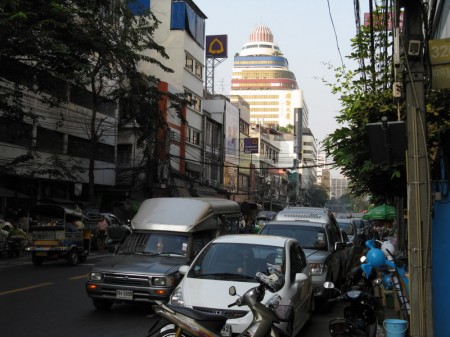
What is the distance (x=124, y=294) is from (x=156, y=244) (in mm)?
1835

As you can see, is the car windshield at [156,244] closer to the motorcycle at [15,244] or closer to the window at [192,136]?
the motorcycle at [15,244]

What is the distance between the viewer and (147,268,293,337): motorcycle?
5.17 meters

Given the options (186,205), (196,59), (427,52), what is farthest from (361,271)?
(196,59)

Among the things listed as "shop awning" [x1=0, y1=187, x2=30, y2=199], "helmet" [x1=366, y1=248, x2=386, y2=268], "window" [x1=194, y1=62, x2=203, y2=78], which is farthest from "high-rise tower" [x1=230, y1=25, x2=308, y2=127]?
"helmet" [x1=366, y1=248, x2=386, y2=268]

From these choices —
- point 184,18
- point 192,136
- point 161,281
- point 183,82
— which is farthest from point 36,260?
point 184,18

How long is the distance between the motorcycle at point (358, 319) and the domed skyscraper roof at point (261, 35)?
186 meters

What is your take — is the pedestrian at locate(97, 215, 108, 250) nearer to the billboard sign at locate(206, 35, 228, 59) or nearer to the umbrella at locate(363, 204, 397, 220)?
the umbrella at locate(363, 204, 397, 220)

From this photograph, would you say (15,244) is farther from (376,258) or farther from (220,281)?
(376,258)

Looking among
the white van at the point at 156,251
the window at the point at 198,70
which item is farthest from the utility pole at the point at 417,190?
A: the window at the point at 198,70

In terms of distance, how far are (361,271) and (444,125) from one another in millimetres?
2440

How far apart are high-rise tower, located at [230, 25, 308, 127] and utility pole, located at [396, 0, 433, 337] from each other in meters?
163

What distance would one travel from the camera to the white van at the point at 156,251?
360 inches

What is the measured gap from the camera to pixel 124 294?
919 centimetres

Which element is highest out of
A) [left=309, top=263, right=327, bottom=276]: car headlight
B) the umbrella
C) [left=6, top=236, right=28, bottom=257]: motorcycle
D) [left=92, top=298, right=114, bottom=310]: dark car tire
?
the umbrella
